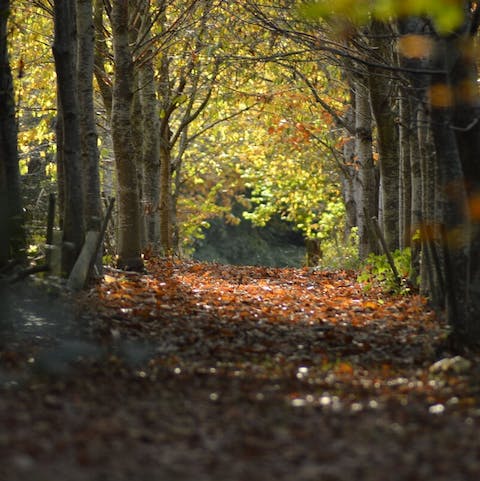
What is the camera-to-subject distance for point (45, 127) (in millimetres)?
25828

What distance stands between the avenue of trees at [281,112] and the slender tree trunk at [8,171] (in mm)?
19

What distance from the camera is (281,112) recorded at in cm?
2808

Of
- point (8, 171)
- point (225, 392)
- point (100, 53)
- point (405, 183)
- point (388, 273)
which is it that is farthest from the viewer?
point (100, 53)

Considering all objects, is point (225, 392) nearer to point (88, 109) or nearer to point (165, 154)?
point (88, 109)

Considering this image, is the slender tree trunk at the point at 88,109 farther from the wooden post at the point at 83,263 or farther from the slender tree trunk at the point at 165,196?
the slender tree trunk at the point at 165,196

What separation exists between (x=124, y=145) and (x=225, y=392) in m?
10.0

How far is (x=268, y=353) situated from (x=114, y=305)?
8.65ft

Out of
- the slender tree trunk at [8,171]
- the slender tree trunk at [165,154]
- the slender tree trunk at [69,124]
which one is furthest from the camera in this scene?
the slender tree trunk at [165,154]

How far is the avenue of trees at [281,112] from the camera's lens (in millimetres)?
9203

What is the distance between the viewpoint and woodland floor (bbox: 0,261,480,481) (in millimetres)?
5172

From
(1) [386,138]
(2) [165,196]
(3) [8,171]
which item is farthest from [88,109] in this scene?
(2) [165,196]

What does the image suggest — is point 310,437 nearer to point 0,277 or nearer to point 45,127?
point 0,277

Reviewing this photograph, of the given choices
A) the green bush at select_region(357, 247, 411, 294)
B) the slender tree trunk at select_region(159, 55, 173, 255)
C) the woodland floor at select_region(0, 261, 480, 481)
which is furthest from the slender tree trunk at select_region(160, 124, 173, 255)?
the woodland floor at select_region(0, 261, 480, 481)

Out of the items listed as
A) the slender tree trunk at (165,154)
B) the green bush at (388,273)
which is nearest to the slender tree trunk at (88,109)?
the green bush at (388,273)
